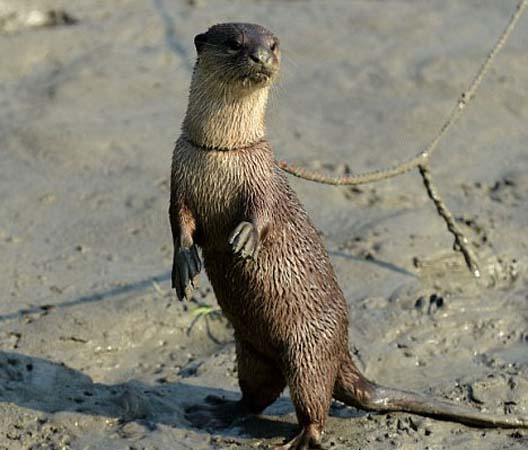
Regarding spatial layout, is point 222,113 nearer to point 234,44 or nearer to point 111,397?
point 234,44

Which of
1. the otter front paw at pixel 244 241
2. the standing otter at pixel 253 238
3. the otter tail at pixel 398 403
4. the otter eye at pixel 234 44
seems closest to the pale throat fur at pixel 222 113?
the standing otter at pixel 253 238

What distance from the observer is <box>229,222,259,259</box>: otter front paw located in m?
3.80

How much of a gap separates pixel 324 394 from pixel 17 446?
1.10 m

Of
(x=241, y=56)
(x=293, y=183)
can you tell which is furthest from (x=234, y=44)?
(x=293, y=183)

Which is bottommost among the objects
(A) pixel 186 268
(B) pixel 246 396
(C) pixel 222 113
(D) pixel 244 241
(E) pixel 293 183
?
(B) pixel 246 396

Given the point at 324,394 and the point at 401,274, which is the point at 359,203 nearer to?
the point at 401,274

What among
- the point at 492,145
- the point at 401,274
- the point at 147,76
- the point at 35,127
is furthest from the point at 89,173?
the point at 492,145

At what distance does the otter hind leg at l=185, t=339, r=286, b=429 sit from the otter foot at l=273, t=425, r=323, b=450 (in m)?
0.23

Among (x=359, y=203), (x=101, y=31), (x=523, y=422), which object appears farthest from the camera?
(x=101, y=31)

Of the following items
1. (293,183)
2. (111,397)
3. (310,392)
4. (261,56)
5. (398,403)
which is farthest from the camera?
(293,183)

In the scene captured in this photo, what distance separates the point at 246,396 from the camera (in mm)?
4438

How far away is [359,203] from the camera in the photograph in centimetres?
613

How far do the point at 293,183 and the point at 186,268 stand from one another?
8.08ft

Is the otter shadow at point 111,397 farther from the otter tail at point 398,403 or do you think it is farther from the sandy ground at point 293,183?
the otter tail at point 398,403
